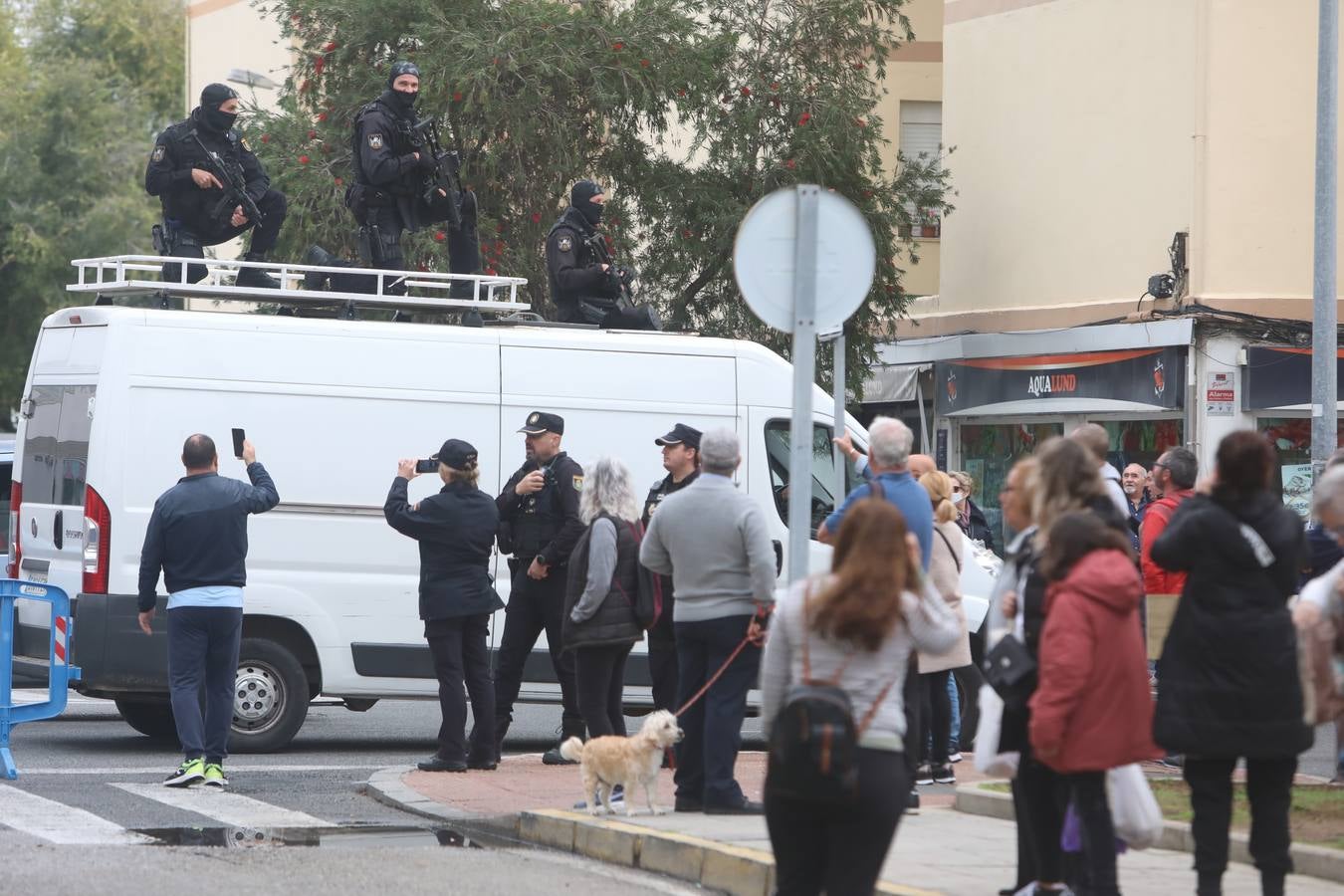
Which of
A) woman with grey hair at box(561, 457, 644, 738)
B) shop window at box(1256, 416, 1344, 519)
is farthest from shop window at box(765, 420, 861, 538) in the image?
shop window at box(1256, 416, 1344, 519)

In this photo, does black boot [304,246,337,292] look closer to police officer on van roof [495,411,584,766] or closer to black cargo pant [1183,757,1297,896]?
police officer on van roof [495,411,584,766]

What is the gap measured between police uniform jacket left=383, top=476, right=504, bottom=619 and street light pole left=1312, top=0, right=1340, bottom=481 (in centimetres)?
880

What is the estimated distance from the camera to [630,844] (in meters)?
8.62

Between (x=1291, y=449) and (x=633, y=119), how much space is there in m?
7.81

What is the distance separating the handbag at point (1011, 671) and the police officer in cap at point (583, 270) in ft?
25.3

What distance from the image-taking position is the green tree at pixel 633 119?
2200cm

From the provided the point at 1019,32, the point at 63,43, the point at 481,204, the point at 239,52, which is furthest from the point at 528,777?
the point at 63,43

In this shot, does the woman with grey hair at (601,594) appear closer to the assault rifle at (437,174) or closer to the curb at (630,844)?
the curb at (630,844)

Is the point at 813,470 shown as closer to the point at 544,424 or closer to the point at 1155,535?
the point at 544,424

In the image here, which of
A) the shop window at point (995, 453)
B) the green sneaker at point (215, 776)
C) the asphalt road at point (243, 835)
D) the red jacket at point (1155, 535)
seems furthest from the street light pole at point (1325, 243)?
the green sneaker at point (215, 776)

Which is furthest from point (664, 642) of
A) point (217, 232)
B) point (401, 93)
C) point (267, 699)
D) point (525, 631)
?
point (401, 93)

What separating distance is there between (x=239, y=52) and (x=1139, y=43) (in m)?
25.5

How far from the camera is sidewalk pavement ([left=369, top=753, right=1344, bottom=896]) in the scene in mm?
7746

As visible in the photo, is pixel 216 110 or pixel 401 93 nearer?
pixel 216 110
